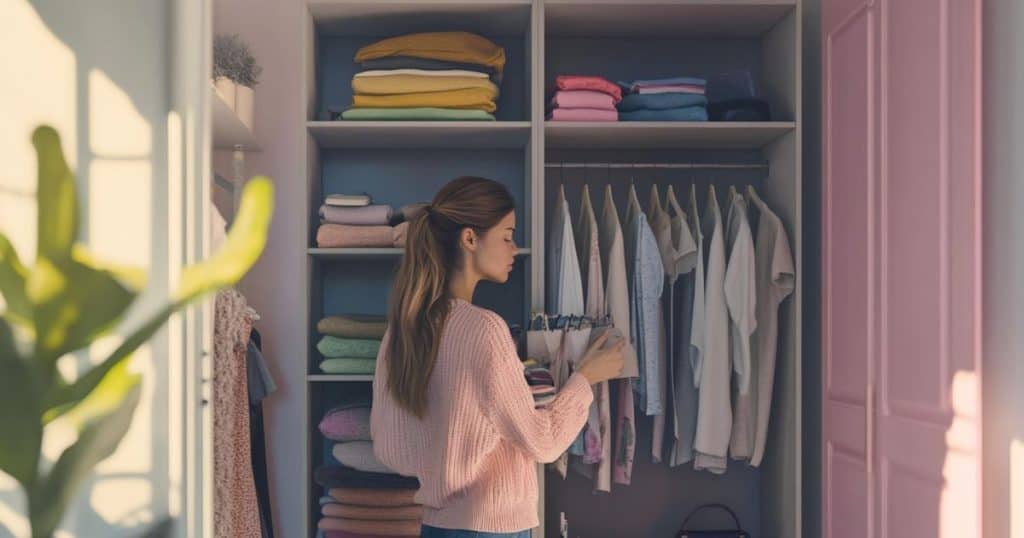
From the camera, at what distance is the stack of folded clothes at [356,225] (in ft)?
11.1

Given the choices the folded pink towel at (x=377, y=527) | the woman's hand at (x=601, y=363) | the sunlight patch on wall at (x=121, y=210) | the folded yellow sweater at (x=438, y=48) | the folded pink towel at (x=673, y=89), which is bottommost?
the folded pink towel at (x=377, y=527)

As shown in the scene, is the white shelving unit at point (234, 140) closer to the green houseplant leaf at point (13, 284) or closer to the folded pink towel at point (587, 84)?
the folded pink towel at point (587, 84)

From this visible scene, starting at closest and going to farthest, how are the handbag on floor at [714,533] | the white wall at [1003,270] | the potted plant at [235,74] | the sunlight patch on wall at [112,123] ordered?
the sunlight patch on wall at [112,123], the white wall at [1003,270], the potted plant at [235,74], the handbag on floor at [714,533]

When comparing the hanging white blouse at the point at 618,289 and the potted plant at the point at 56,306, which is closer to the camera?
the potted plant at the point at 56,306

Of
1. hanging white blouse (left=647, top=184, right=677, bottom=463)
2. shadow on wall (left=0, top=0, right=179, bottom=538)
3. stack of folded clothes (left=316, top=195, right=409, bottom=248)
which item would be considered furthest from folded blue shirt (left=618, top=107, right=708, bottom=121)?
shadow on wall (left=0, top=0, right=179, bottom=538)

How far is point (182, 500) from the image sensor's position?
5.72ft

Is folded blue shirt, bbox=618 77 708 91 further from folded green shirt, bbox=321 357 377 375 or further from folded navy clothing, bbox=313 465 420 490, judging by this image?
folded navy clothing, bbox=313 465 420 490

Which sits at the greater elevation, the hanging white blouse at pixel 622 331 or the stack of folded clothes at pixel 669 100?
the stack of folded clothes at pixel 669 100

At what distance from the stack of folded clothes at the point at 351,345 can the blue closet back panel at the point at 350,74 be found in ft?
2.61

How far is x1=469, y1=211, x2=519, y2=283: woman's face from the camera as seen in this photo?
2.45m

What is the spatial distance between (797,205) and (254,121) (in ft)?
6.15

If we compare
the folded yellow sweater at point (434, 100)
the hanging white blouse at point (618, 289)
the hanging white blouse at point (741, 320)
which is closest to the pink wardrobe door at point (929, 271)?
the hanging white blouse at point (741, 320)

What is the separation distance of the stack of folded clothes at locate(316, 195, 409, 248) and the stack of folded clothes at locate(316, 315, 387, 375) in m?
0.25

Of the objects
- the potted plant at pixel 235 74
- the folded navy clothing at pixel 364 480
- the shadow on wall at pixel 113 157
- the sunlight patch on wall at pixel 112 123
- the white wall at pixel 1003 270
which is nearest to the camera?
the shadow on wall at pixel 113 157
